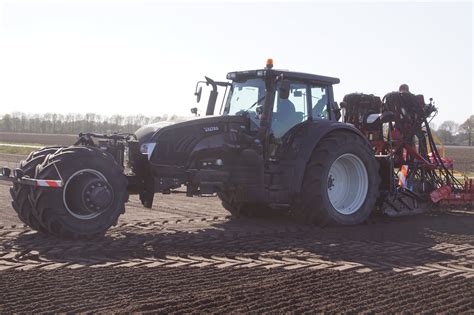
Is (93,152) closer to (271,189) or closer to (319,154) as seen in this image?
(271,189)

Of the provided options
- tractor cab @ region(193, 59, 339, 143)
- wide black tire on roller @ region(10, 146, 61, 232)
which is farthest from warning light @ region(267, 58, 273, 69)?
wide black tire on roller @ region(10, 146, 61, 232)

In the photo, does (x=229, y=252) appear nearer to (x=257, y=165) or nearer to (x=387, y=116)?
(x=257, y=165)

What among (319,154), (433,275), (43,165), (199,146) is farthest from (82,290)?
(319,154)

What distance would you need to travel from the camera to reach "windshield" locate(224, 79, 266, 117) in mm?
8492

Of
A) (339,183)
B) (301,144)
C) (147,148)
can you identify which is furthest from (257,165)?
(339,183)

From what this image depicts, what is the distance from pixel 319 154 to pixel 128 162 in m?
2.57

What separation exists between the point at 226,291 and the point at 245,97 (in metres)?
4.42

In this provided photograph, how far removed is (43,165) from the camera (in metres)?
6.70

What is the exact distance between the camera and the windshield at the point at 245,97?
849 cm

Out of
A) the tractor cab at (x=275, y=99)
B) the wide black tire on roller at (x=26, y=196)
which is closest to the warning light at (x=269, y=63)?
the tractor cab at (x=275, y=99)

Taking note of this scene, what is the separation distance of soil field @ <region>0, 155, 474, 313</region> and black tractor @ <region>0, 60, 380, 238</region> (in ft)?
1.11

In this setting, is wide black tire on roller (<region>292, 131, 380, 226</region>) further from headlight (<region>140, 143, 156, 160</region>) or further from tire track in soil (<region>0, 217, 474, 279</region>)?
headlight (<region>140, 143, 156, 160</region>)

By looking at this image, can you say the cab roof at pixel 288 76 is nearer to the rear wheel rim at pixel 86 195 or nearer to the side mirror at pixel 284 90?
the side mirror at pixel 284 90

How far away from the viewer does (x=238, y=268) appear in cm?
556
